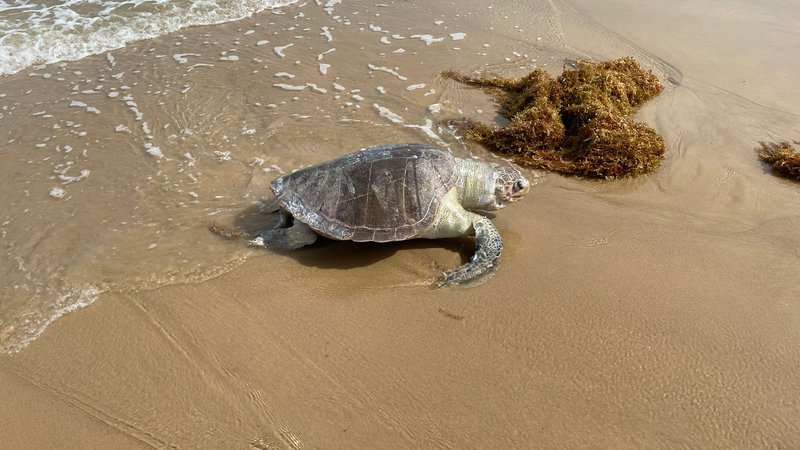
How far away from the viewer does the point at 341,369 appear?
12.0ft

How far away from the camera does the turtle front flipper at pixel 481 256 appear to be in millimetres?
4359

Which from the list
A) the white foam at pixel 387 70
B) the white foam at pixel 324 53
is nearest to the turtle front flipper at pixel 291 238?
the white foam at pixel 387 70

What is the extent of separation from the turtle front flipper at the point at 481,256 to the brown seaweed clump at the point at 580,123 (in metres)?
1.58

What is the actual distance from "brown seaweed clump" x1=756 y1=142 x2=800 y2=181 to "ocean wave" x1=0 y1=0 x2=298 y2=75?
28.1 feet

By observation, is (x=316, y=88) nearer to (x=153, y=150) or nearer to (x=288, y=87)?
(x=288, y=87)

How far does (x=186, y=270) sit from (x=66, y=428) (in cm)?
152

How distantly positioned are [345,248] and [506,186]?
1646 mm

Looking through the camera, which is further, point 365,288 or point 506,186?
point 506,186

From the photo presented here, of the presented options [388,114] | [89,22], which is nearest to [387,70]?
[388,114]

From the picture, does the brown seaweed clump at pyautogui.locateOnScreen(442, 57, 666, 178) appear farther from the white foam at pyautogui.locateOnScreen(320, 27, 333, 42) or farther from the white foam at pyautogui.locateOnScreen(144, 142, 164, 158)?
the white foam at pyautogui.locateOnScreen(144, 142, 164, 158)

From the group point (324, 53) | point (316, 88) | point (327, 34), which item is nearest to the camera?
point (316, 88)

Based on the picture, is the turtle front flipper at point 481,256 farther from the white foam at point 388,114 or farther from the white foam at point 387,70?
the white foam at point 387,70

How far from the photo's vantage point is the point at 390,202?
452 centimetres

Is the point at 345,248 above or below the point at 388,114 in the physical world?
below
